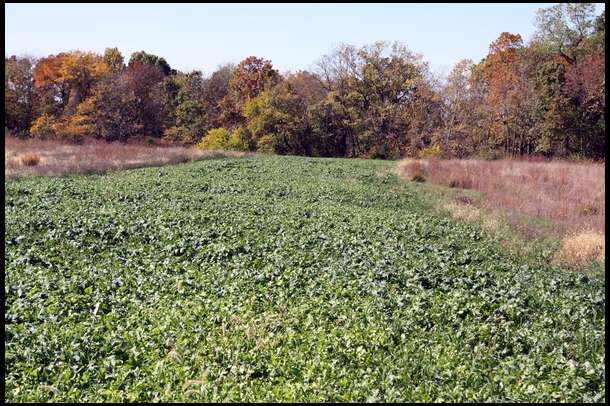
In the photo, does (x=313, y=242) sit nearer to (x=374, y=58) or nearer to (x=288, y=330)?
(x=288, y=330)

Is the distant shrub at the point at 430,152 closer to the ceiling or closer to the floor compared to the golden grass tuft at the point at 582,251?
closer to the ceiling

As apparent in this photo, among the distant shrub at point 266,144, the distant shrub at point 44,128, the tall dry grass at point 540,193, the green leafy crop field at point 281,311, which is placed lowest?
the green leafy crop field at point 281,311

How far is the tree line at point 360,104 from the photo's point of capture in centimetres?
4112

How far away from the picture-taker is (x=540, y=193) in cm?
2091

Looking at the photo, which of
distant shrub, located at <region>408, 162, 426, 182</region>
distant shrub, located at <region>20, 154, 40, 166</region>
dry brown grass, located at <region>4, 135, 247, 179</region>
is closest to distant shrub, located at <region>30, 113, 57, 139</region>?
dry brown grass, located at <region>4, 135, 247, 179</region>

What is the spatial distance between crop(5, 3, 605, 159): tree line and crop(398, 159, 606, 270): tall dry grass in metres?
14.2

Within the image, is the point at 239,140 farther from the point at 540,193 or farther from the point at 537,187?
the point at 540,193

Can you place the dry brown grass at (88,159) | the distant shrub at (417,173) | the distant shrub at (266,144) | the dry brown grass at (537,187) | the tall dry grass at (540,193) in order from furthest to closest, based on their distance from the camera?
the distant shrub at (266,144) < the distant shrub at (417,173) < the dry brown grass at (88,159) < the dry brown grass at (537,187) < the tall dry grass at (540,193)

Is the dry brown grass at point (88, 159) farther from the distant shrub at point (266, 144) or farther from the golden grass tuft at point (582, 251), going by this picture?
the golden grass tuft at point (582, 251)

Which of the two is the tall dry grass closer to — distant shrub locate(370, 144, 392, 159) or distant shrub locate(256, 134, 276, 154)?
distant shrub locate(370, 144, 392, 159)

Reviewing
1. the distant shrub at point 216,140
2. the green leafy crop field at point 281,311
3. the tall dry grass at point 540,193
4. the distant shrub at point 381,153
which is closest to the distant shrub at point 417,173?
the tall dry grass at point 540,193

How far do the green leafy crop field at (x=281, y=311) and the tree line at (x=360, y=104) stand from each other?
3132 centimetres

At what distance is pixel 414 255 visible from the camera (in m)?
11.0

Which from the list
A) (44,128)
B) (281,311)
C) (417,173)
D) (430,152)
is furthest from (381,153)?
(281,311)
